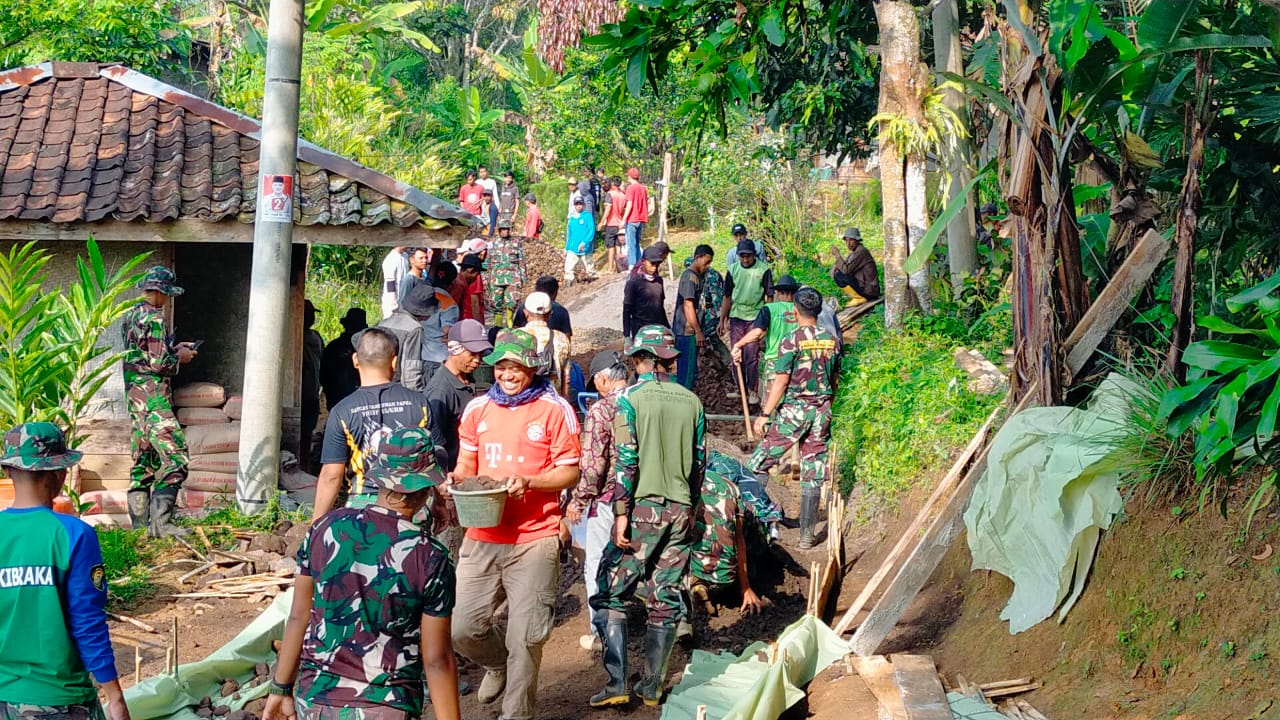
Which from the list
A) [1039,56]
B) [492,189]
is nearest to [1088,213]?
[1039,56]

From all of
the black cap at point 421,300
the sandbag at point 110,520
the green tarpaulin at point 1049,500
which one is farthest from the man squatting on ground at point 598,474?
the sandbag at point 110,520

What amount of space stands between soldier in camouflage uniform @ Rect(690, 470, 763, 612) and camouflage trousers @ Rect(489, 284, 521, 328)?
10.4 m

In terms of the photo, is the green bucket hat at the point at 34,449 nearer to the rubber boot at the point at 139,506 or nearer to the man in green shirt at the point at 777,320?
the rubber boot at the point at 139,506

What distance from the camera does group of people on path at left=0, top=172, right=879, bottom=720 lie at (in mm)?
4289

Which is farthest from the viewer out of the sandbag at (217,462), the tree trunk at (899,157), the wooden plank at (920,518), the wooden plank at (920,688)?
the tree trunk at (899,157)

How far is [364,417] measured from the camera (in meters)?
6.64

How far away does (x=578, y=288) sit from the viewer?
25.0 metres

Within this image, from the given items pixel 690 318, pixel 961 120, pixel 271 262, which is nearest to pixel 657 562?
pixel 271 262

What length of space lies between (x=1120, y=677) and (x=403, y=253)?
13417 mm

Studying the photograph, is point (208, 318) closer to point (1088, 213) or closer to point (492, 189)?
point (1088, 213)

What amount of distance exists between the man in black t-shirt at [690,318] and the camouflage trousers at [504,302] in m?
4.22

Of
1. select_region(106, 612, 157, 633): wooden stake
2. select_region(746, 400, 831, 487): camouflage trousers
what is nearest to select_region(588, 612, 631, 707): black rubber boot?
select_region(106, 612, 157, 633): wooden stake

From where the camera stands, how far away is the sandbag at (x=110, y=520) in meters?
9.98

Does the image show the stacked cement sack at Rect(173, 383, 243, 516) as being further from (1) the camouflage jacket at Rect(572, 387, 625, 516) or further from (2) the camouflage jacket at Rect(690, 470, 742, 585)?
(1) the camouflage jacket at Rect(572, 387, 625, 516)
